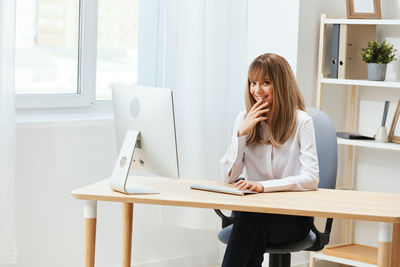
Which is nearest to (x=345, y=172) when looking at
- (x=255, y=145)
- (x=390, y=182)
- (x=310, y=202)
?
(x=390, y=182)

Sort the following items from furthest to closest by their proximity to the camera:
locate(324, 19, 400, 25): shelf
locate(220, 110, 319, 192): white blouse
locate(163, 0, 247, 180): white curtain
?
locate(163, 0, 247, 180): white curtain, locate(324, 19, 400, 25): shelf, locate(220, 110, 319, 192): white blouse

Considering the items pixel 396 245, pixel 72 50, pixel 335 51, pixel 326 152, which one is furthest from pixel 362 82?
pixel 72 50

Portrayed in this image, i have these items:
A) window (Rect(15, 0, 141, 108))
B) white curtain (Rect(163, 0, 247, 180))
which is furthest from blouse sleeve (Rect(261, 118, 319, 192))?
window (Rect(15, 0, 141, 108))

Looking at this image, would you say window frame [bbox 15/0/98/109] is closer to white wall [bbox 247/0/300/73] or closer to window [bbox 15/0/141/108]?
window [bbox 15/0/141/108]

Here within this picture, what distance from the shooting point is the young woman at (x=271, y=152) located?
251 centimetres

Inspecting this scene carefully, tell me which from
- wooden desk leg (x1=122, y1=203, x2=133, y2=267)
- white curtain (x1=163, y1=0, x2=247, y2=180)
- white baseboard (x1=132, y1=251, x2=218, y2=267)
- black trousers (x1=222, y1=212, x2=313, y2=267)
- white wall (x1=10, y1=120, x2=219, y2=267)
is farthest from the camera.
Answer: white baseboard (x1=132, y1=251, x2=218, y2=267)

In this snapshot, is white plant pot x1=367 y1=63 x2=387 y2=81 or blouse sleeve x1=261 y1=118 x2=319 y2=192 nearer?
blouse sleeve x1=261 y1=118 x2=319 y2=192

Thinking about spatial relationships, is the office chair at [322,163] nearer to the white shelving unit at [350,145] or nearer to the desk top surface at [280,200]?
the desk top surface at [280,200]

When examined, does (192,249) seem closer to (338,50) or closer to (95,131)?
(95,131)

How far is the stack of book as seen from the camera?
3.51 metres

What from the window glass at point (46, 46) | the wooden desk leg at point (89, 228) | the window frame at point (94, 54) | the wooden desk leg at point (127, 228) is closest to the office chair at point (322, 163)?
the wooden desk leg at point (127, 228)

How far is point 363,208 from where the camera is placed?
229 centimetres

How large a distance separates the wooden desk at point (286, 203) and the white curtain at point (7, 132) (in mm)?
531

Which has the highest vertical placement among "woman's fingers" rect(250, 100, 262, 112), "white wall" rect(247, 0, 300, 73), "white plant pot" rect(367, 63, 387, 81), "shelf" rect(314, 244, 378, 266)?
"white wall" rect(247, 0, 300, 73)
